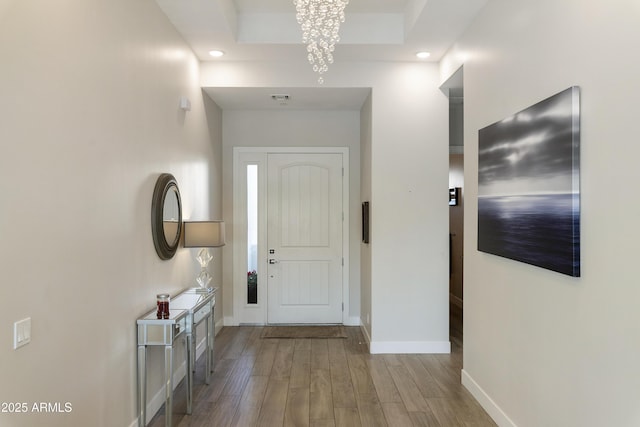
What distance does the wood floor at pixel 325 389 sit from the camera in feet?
9.55

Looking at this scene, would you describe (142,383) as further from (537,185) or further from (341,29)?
(341,29)

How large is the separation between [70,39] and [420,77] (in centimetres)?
332

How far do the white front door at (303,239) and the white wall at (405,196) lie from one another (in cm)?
114

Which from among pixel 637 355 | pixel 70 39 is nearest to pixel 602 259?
pixel 637 355

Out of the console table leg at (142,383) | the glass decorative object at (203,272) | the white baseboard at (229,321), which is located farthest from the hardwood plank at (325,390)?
the glass decorative object at (203,272)

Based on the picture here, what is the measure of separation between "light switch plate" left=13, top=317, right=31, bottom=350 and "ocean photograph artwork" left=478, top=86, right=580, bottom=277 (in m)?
2.41

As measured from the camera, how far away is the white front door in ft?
17.7

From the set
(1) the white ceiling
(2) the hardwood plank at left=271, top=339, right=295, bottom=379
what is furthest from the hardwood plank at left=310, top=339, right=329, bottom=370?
(1) the white ceiling

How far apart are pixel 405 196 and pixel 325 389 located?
2.07 m

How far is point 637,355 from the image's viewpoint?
5.20ft

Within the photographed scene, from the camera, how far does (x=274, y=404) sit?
10.3ft

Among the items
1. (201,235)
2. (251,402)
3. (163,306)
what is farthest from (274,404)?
(201,235)

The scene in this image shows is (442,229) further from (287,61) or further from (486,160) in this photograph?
(287,61)

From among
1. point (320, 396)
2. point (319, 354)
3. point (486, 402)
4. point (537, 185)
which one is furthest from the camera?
point (319, 354)
